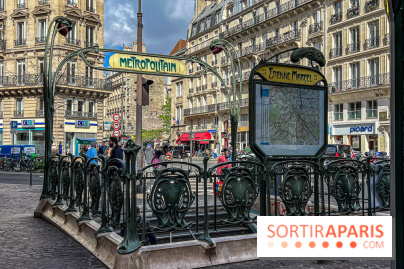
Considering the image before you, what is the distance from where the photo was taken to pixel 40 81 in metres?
40.7

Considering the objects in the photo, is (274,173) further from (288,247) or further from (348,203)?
(288,247)

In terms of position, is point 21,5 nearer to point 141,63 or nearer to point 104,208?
point 141,63

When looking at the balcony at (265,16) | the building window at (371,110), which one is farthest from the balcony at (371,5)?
the building window at (371,110)

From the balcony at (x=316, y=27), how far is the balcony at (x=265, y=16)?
2.34 metres

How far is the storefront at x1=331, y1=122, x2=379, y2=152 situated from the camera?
3428cm

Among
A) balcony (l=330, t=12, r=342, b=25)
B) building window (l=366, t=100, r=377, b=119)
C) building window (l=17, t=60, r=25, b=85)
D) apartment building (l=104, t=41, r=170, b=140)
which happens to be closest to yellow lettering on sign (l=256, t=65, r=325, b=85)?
building window (l=366, t=100, r=377, b=119)

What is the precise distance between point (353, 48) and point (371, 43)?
6.40 feet

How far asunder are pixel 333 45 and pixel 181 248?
36.3 meters

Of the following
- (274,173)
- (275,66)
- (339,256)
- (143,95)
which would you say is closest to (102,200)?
(274,173)

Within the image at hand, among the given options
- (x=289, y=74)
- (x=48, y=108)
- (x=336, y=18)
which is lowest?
(x=48, y=108)

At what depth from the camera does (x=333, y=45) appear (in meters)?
38.1

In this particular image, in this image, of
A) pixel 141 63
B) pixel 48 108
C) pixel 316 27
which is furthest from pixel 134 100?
pixel 141 63

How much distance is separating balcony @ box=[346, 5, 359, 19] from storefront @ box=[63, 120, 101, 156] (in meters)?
26.2

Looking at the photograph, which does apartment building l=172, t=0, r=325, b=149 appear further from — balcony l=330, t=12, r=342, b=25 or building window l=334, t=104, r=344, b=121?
building window l=334, t=104, r=344, b=121
